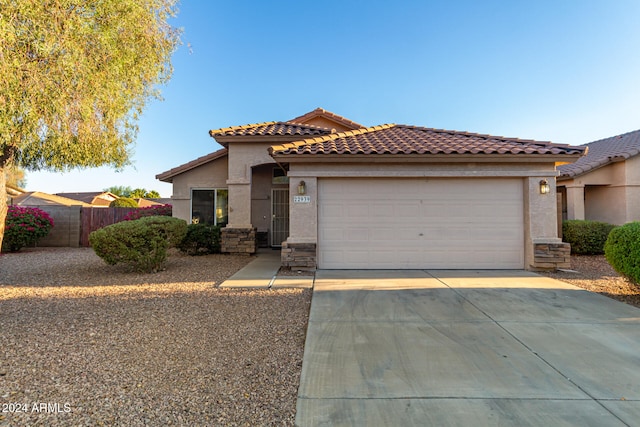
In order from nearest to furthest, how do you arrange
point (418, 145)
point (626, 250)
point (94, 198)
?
point (626, 250) → point (418, 145) → point (94, 198)

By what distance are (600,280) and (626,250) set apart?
155 cm

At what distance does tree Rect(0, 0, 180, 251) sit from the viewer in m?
5.14

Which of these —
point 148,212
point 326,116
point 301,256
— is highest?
point 326,116

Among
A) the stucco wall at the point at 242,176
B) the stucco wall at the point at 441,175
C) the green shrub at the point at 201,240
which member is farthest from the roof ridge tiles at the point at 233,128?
the stucco wall at the point at 441,175

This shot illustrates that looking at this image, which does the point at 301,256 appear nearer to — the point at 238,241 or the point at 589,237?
the point at 238,241

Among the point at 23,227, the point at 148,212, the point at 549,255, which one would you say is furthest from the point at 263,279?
the point at 23,227

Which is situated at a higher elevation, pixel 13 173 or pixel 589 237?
pixel 13 173

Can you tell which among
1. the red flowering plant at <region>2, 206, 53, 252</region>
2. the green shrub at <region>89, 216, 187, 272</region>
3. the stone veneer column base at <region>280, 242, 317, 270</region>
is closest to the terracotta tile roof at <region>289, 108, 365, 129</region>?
the stone veneer column base at <region>280, 242, 317, 270</region>

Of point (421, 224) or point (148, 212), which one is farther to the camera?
point (148, 212)

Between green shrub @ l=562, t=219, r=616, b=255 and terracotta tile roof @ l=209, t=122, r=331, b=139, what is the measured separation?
30.2 ft

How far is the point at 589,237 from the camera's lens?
10.5 meters

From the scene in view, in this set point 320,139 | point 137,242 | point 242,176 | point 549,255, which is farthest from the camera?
point 242,176

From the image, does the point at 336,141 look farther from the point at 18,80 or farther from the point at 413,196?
the point at 18,80

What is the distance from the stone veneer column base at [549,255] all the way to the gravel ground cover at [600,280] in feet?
0.84
